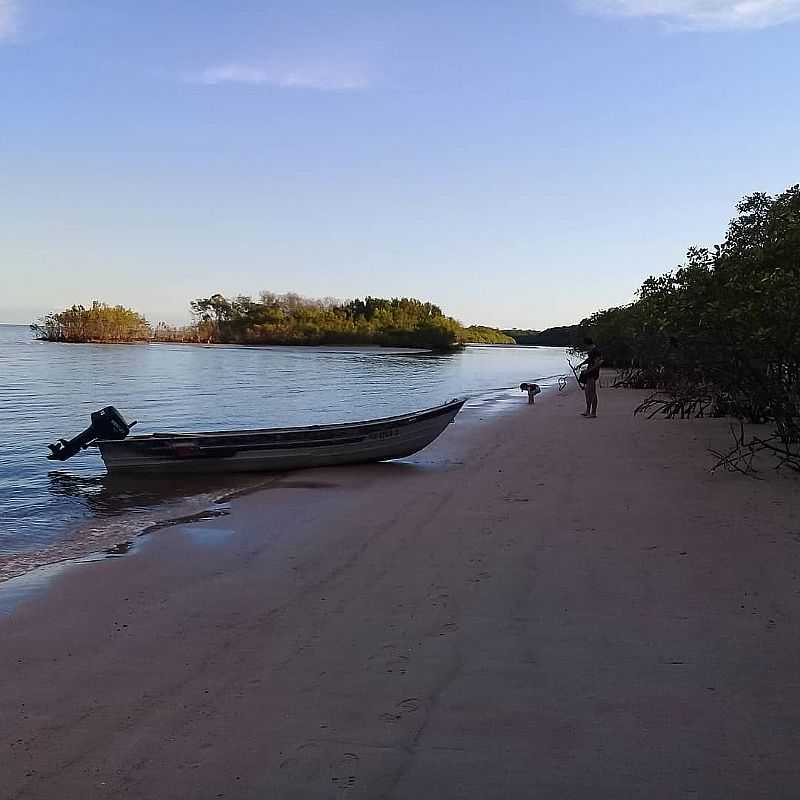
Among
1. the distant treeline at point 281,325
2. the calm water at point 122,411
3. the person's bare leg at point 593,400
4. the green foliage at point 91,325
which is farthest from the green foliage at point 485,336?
the person's bare leg at point 593,400

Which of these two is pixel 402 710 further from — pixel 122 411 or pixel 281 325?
pixel 281 325

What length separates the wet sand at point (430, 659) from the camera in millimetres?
3195

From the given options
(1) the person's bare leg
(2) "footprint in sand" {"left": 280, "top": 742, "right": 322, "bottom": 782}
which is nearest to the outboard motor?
(2) "footprint in sand" {"left": 280, "top": 742, "right": 322, "bottom": 782}

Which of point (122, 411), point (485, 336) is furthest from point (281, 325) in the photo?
point (122, 411)

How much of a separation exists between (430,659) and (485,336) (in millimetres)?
182475

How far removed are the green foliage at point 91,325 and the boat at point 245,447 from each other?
392 feet

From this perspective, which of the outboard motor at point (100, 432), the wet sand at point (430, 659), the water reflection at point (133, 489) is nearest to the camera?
the wet sand at point (430, 659)

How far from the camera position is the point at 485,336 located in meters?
185

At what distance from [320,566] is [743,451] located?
737cm

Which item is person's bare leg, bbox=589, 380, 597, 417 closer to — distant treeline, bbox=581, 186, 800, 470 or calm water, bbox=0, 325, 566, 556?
distant treeline, bbox=581, 186, 800, 470

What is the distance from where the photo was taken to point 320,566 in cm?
652

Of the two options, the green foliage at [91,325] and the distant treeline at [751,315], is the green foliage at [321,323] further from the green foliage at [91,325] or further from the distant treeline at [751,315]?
the distant treeline at [751,315]

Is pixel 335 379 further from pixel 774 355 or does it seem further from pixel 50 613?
pixel 50 613

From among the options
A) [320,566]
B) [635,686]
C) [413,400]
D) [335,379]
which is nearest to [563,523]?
[320,566]
